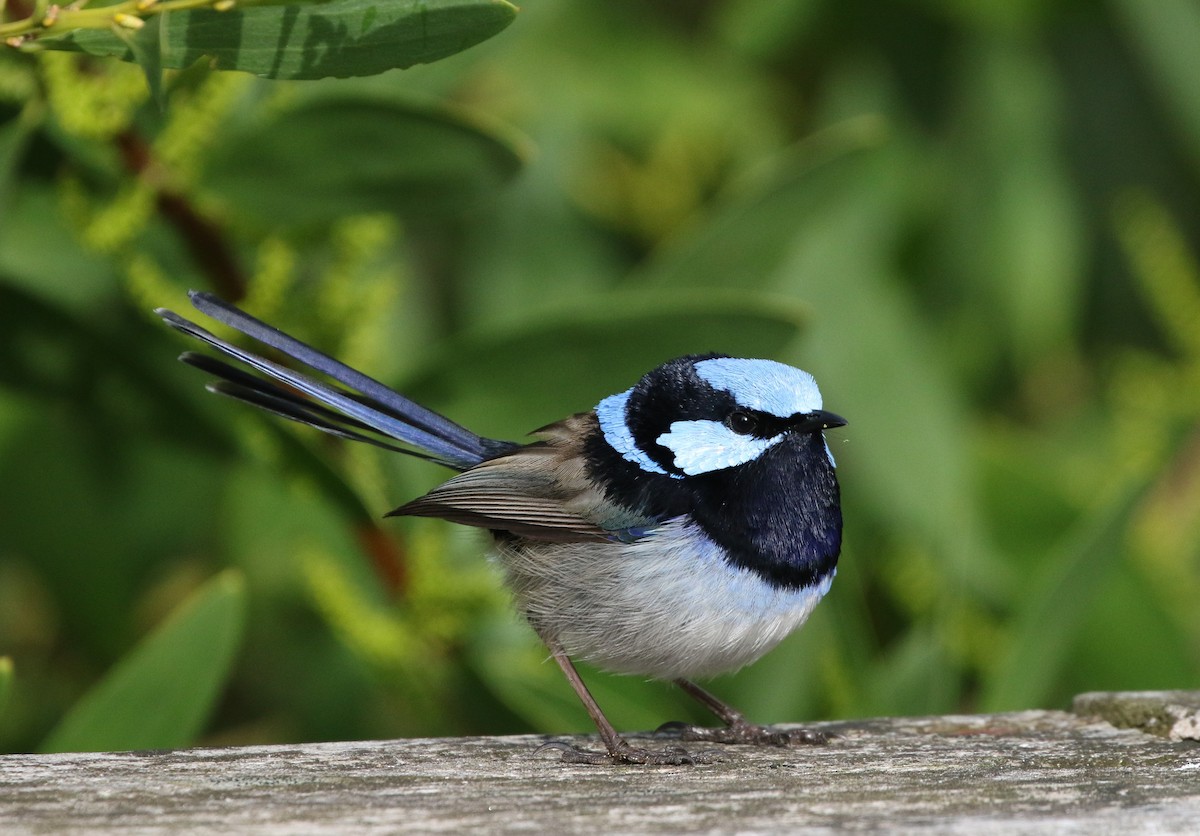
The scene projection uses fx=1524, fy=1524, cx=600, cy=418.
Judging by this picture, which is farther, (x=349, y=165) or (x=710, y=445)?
(x=349, y=165)

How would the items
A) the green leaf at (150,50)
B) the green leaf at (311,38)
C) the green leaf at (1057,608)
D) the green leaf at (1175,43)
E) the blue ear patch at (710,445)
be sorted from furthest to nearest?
1. the green leaf at (1175,43)
2. the green leaf at (1057,608)
3. the blue ear patch at (710,445)
4. the green leaf at (311,38)
5. the green leaf at (150,50)

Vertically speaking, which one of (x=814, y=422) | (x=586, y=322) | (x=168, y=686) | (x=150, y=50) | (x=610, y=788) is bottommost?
(x=168, y=686)

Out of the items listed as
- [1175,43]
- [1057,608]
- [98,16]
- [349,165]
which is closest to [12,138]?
[349,165]

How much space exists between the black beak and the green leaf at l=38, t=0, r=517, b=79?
943 mm

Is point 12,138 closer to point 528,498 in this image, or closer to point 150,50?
point 150,50

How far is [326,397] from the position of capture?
268 cm

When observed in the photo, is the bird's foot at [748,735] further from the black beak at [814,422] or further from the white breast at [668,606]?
the black beak at [814,422]

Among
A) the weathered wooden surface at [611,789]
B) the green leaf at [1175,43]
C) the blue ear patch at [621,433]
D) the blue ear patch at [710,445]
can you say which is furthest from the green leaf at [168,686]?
the green leaf at [1175,43]

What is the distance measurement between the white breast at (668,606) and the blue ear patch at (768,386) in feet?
0.78

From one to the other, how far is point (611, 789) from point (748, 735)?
2.05ft

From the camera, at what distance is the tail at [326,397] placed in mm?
2490

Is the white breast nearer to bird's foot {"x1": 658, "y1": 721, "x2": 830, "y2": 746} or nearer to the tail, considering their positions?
bird's foot {"x1": 658, "y1": 721, "x2": 830, "y2": 746}

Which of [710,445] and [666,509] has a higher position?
[710,445]

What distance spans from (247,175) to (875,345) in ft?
6.18
